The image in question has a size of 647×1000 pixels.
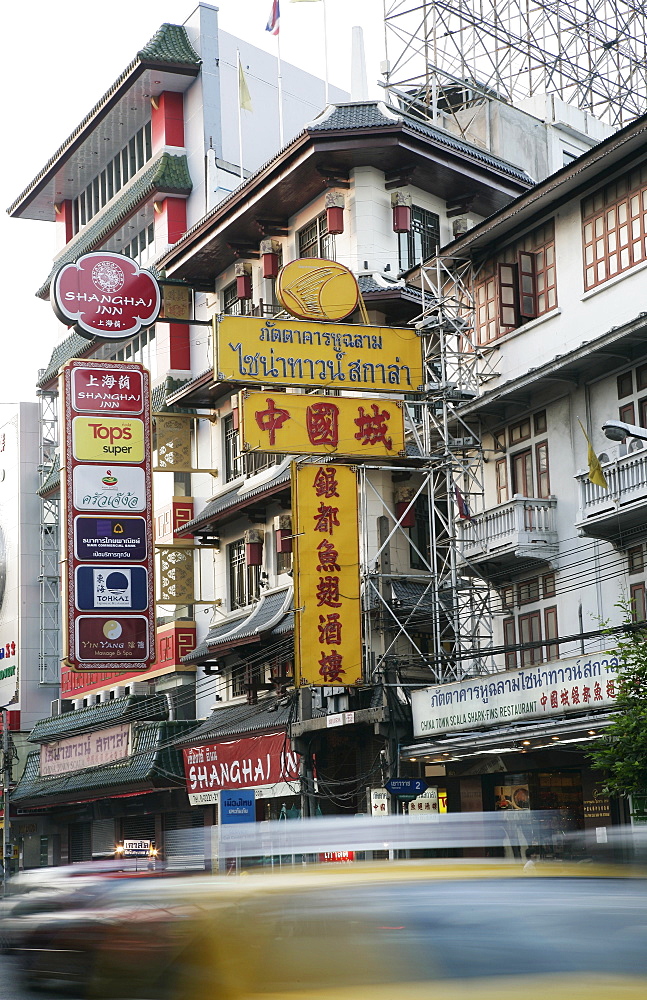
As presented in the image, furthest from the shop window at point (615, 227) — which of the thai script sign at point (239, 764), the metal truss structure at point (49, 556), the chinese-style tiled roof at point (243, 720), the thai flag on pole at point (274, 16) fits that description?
the metal truss structure at point (49, 556)

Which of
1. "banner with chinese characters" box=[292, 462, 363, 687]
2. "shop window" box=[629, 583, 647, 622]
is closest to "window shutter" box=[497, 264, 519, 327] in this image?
"banner with chinese characters" box=[292, 462, 363, 687]

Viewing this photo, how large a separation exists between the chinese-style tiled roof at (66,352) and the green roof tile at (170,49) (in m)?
10.2

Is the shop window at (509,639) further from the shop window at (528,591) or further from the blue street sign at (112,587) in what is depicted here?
the blue street sign at (112,587)

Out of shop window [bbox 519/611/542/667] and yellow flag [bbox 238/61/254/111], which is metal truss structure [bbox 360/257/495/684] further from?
yellow flag [bbox 238/61/254/111]

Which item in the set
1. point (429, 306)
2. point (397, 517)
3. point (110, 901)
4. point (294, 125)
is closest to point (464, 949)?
point (110, 901)

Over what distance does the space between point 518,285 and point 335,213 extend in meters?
7.67

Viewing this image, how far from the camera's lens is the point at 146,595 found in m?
36.5

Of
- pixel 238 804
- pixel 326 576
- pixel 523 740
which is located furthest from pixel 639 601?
pixel 238 804

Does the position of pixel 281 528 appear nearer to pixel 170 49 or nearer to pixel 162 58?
pixel 162 58

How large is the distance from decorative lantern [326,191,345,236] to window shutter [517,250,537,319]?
24.3 feet

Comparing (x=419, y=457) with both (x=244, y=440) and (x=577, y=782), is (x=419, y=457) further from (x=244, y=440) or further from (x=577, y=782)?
(x=577, y=782)

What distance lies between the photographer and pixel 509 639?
28.7 meters

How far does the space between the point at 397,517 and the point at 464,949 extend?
2815cm

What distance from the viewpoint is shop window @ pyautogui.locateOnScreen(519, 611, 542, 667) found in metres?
27.8
